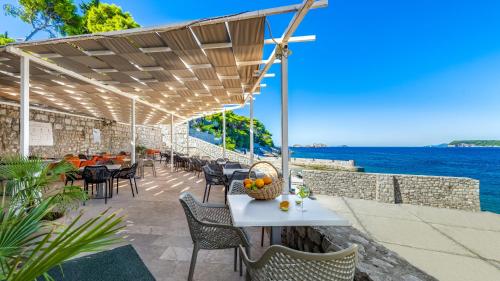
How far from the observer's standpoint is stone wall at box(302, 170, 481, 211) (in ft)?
30.3

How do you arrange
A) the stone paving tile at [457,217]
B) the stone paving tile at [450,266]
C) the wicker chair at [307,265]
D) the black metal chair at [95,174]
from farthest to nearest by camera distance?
the stone paving tile at [457,217]
the black metal chair at [95,174]
the stone paving tile at [450,266]
the wicker chair at [307,265]

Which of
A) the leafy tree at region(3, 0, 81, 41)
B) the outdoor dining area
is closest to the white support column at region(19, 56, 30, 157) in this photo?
the outdoor dining area

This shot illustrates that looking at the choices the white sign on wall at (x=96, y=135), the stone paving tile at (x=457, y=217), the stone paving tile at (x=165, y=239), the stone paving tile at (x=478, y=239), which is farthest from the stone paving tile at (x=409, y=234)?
the white sign on wall at (x=96, y=135)

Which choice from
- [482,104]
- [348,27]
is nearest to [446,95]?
[482,104]

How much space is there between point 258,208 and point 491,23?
32.0 metres

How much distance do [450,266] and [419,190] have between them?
20.3 ft

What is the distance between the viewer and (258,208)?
1821mm

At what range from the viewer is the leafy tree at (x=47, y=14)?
41.3 feet

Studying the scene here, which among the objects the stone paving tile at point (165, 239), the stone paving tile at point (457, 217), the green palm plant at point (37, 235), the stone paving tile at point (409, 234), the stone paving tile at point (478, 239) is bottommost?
the stone paving tile at point (457, 217)

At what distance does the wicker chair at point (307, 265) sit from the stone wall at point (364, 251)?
16.9 inches

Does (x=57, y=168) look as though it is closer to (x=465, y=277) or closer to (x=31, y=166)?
(x=31, y=166)

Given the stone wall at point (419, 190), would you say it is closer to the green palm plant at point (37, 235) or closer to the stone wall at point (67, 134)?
the green palm plant at point (37, 235)

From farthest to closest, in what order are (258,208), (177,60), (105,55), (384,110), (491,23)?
(384,110)
(491,23)
(177,60)
(105,55)
(258,208)

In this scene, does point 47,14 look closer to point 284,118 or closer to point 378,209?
point 284,118
